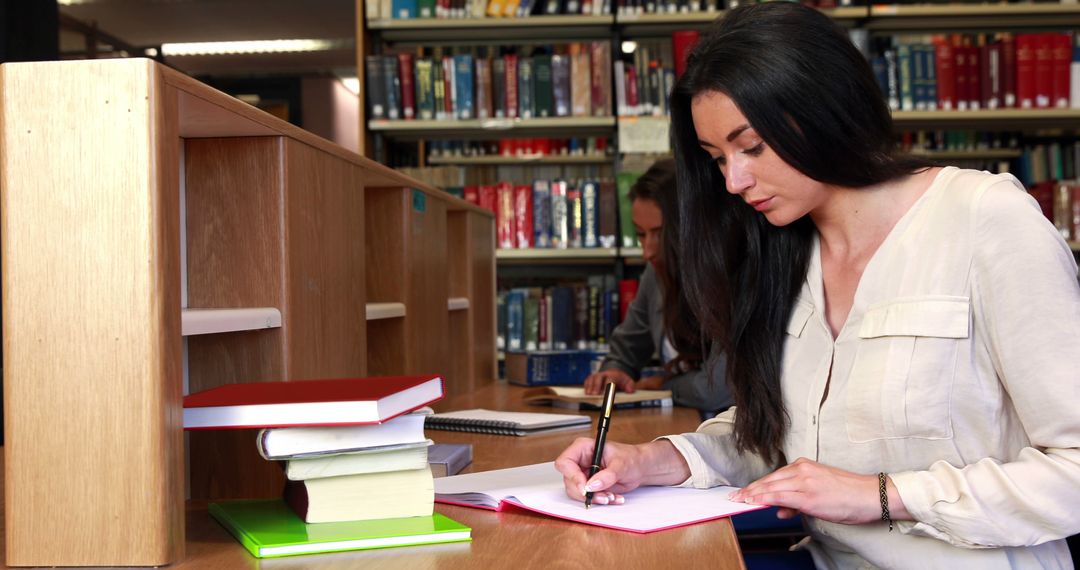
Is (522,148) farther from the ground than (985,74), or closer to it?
closer to it

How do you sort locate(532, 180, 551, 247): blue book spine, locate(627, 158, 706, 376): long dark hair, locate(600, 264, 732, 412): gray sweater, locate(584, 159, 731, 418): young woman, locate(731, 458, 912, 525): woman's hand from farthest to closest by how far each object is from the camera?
locate(532, 180, 551, 247): blue book spine → locate(600, 264, 732, 412): gray sweater → locate(627, 158, 706, 376): long dark hair → locate(584, 159, 731, 418): young woman → locate(731, 458, 912, 525): woman's hand

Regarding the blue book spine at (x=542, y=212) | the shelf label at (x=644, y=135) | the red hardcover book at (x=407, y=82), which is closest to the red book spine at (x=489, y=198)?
the blue book spine at (x=542, y=212)

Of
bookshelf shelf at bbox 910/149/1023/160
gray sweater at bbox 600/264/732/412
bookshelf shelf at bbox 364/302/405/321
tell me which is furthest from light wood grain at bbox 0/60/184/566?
bookshelf shelf at bbox 910/149/1023/160

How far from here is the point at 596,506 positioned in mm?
1094

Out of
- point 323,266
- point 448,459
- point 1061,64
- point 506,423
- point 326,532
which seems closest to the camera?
point 326,532

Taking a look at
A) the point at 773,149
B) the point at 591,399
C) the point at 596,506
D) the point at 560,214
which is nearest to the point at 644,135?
the point at 560,214

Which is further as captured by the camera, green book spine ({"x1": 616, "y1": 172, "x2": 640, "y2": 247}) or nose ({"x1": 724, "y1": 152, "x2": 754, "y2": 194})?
green book spine ({"x1": 616, "y1": 172, "x2": 640, "y2": 247})

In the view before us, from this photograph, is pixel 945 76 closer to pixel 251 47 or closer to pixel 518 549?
pixel 518 549

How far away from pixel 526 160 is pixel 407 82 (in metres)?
0.74

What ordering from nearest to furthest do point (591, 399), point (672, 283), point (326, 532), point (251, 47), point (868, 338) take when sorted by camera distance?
1. point (326, 532)
2. point (868, 338)
3. point (591, 399)
4. point (672, 283)
5. point (251, 47)

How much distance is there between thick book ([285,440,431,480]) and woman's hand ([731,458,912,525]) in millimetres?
374

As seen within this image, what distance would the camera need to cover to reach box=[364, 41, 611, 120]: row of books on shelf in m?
3.86

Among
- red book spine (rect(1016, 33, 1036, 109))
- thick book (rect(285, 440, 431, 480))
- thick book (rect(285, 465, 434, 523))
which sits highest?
red book spine (rect(1016, 33, 1036, 109))

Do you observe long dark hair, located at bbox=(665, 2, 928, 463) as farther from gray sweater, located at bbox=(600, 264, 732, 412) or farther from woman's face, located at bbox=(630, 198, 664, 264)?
gray sweater, located at bbox=(600, 264, 732, 412)
